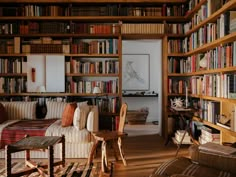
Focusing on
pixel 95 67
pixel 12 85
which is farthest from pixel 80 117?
pixel 12 85

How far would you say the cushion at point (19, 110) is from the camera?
4.89 metres

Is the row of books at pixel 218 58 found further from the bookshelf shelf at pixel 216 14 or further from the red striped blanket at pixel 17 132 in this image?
the red striped blanket at pixel 17 132

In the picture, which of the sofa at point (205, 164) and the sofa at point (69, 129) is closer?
the sofa at point (205, 164)

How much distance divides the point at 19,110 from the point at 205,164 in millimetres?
3545

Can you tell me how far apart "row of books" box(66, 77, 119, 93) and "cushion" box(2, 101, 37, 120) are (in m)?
0.81

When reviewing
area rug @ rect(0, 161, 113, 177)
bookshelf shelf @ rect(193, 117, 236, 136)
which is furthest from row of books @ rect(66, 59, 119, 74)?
area rug @ rect(0, 161, 113, 177)

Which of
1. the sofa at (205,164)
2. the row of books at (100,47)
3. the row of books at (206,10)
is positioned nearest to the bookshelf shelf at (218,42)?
the row of books at (206,10)

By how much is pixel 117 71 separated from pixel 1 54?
2.23 m

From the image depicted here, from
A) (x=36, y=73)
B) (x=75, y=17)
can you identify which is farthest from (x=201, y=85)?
(x=36, y=73)

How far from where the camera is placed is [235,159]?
223cm

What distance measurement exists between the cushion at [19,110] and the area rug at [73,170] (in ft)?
3.66

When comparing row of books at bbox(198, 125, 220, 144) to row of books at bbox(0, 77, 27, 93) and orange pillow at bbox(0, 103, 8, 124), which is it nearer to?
orange pillow at bbox(0, 103, 8, 124)

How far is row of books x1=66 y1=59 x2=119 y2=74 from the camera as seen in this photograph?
5395 millimetres

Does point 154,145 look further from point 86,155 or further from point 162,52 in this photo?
point 162,52
